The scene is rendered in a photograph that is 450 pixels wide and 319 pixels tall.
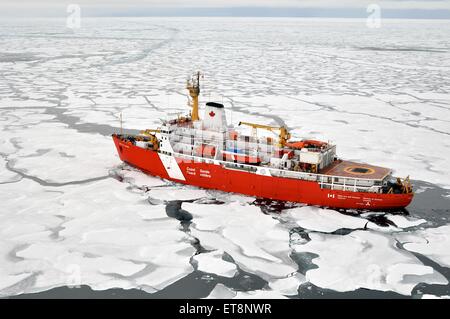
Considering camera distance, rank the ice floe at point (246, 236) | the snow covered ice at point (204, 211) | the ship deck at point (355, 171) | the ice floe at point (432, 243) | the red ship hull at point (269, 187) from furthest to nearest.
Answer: the ship deck at point (355, 171)
the red ship hull at point (269, 187)
the ice floe at point (432, 243)
the ice floe at point (246, 236)
the snow covered ice at point (204, 211)

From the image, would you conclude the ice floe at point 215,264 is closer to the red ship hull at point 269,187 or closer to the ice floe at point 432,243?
the red ship hull at point 269,187

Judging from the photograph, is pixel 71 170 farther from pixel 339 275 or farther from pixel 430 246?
pixel 430 246

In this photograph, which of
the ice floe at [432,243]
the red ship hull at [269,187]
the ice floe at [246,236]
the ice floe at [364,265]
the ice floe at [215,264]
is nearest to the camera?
the ice floe at [364,265]

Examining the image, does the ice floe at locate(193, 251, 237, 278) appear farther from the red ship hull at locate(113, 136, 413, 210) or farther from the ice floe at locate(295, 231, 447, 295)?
the red ship hull at locate(113, 136, 413, 210)

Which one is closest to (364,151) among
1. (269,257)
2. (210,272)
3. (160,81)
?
(269,257)

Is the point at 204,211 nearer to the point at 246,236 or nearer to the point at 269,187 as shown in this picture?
the point at 246,236

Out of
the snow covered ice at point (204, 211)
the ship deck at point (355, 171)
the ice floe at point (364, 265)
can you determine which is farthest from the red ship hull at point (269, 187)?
the ice floe at point (364, 265)

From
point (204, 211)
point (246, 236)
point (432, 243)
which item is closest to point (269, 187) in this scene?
point (204, 211)
